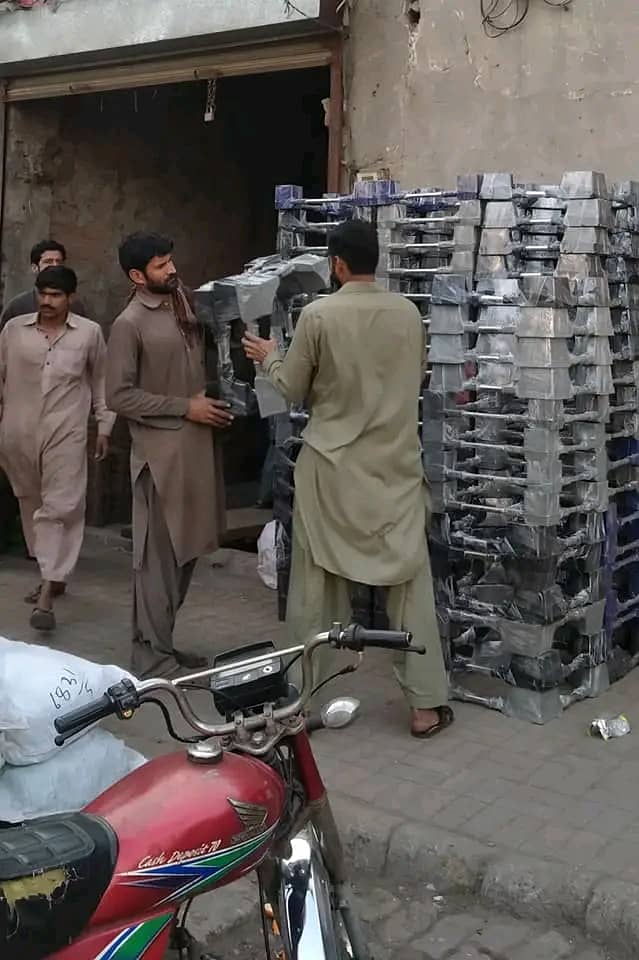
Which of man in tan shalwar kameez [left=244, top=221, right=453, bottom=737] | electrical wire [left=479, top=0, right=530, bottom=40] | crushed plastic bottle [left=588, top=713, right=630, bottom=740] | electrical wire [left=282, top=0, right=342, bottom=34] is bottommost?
crushed plastic bottle [left=588, top=713, right=630, bottom=740]

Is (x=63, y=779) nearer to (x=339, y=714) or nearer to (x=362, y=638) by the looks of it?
(x=339, y=714)

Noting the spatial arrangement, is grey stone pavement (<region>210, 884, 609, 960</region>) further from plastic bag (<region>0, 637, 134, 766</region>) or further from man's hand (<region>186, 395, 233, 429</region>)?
man's hand (<region>186, 395, 233, 429</region>)

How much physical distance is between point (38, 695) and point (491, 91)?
4.27 m

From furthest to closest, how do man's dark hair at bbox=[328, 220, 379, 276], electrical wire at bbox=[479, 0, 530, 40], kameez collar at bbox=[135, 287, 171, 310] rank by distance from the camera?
electrical wire at bbox=[479, 0, 530, 40] → kameez collar at bbox=[135, 287, 171, 310] → man's dark hair at bbox=[328, 220, 379, 276]

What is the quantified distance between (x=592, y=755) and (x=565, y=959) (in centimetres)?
114

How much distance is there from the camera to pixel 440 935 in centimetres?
333

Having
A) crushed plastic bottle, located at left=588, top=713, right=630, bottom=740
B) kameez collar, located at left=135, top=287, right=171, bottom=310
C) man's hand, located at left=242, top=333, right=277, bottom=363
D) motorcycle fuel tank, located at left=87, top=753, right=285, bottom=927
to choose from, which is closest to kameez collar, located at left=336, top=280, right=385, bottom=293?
man's hand, located at left=242, top=333, right=277, bottom=363

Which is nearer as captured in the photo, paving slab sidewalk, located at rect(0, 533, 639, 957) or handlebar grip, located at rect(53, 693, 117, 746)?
handlebar grip, located at rect(53, 693, 117, 746)

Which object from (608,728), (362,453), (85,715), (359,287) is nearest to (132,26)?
(359,287)

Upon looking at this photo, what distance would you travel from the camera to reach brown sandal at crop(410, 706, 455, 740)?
14.5ft

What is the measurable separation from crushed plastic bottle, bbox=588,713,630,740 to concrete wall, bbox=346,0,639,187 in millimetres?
2587

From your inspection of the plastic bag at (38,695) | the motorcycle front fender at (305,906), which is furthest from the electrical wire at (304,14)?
the motorcycle front fender at (305,906)

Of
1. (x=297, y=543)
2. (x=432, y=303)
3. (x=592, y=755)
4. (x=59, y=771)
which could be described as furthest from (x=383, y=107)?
(x=59, y=771)

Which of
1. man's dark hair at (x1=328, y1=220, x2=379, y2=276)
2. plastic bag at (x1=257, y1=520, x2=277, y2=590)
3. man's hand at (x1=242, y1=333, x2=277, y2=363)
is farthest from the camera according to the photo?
plastic bag at (x1=257, y1=520, x2=277, y2=590)
